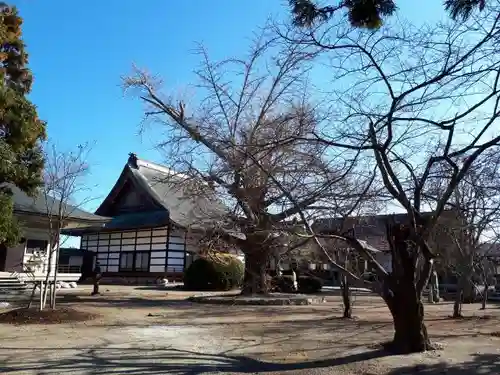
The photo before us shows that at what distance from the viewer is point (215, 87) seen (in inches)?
688

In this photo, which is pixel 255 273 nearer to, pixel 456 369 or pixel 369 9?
pixel 456 369

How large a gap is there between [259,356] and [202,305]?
9.47m

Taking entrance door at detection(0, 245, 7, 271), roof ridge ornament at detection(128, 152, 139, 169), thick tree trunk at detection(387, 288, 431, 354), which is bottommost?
thick tree trunk at detection(387, 288, 431, 354)

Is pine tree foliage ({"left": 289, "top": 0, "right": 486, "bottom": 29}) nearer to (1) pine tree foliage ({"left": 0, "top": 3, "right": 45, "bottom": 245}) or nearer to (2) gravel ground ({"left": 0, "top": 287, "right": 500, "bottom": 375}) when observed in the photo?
(2) gravel ground ({"left": 0, "top": 287, "right": 500, "bottom": 375})

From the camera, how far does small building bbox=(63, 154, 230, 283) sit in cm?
3102

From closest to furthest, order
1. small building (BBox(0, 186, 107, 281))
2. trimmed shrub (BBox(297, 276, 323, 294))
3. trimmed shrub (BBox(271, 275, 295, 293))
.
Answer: small building (BBox(0, 186, 107, 281)), trimmed shrub (BBox(271, 275, 295, 293)), trimmed shrub (BBox(297, 276, 323, 294))

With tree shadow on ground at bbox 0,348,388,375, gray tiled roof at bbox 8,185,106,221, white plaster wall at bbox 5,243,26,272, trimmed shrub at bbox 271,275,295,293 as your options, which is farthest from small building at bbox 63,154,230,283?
tree shadow on ground at bbox 0,348,388,375

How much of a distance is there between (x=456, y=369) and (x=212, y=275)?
727 inches

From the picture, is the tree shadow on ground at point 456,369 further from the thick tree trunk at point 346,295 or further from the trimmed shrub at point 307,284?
the trimmed shrub at point 307,284

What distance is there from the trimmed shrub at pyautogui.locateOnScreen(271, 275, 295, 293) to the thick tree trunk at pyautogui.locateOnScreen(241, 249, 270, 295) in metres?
4.30

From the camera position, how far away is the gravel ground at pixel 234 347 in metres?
6.43

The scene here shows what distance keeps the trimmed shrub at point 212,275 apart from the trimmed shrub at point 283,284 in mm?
2327

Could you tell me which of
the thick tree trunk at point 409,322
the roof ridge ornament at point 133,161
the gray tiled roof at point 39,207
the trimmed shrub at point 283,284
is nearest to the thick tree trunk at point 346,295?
the thick tree trunk at point 409,322

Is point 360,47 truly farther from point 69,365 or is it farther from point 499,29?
point 69,365
